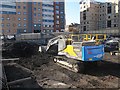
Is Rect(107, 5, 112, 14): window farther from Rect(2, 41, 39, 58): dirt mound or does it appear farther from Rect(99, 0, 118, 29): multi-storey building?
Rect(2, 41, 39, 58): dirt mound

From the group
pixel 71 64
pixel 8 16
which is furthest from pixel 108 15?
pixel 71 64

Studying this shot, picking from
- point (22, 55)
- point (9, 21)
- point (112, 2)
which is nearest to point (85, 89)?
point (22, 55)

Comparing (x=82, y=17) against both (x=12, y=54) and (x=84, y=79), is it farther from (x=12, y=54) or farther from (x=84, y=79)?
(x=84, y=79)

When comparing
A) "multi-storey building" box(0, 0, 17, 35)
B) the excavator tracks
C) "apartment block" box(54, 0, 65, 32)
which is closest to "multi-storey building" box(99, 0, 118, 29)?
"apartment block" box(54, 0, 65, 32)

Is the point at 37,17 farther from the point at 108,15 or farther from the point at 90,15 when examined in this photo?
the point at 108,15

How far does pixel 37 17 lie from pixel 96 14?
Result: 25006 mm

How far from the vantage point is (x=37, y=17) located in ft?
201

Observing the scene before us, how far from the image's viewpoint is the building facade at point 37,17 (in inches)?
2287

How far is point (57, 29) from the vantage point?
224ft

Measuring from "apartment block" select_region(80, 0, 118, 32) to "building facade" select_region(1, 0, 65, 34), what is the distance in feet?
35.2

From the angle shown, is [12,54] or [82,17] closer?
[12,54]

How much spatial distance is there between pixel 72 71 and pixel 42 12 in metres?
55.5

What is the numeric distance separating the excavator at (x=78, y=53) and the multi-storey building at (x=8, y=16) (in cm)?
4822

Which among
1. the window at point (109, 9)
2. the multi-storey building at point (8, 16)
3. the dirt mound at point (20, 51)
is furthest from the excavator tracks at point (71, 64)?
the window at point (109, 9)
